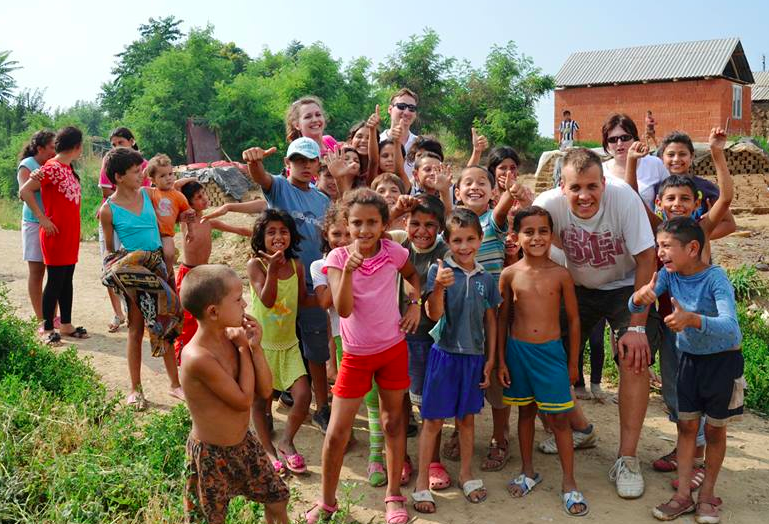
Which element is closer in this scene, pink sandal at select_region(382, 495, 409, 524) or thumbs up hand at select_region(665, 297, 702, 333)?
thumbs up hand at select_region(665, 297, 702, 333)

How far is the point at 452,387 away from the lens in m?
3.71

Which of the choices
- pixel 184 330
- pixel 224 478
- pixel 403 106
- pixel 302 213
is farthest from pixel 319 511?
pixel 403 106

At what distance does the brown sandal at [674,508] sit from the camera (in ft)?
11.4

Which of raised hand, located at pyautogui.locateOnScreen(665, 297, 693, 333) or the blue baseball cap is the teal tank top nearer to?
the blue baseball cap

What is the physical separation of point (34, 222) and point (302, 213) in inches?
135

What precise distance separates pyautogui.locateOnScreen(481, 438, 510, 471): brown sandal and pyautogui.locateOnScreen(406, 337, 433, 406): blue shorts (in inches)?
22.9

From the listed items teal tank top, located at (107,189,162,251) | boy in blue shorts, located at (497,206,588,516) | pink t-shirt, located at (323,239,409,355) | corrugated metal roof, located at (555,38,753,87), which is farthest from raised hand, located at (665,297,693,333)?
corrugated metal roof, located at (555,38,753,87)

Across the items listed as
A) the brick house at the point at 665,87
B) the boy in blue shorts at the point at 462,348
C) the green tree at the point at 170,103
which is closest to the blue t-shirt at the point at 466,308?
the boy in blue shorts at the point at 462,348

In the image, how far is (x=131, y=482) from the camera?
341 centimetres

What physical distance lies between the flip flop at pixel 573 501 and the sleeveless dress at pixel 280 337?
1.62 meters

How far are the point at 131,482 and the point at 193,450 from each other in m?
0.75

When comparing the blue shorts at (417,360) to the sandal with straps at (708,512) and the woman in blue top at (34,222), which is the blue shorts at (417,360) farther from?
the woman in blue top at (34,222)

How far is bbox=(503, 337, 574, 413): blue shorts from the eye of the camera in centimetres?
368

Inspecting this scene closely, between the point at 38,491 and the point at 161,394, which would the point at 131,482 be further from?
the point at 161,394
